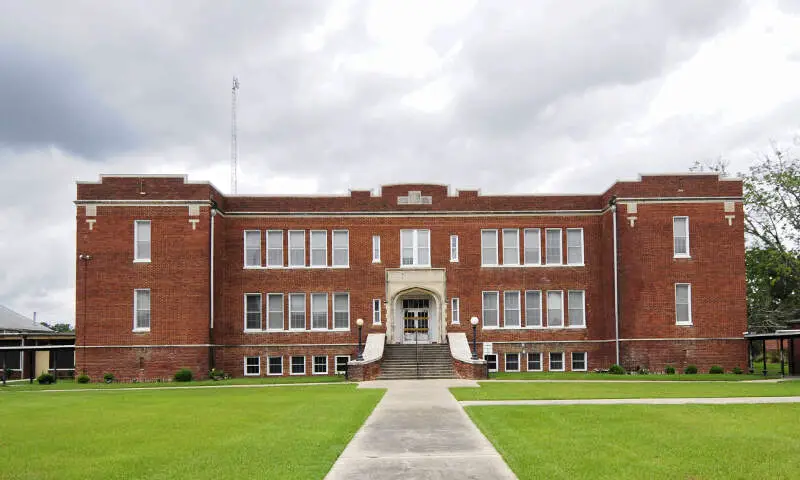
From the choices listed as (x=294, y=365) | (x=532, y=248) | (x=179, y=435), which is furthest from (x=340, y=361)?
(x=179, y=435)

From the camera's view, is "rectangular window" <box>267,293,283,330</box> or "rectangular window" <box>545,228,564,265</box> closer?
"rectangular window" <box>267,293,283,330</box>

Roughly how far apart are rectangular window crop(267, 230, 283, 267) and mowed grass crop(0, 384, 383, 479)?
15.7 meters

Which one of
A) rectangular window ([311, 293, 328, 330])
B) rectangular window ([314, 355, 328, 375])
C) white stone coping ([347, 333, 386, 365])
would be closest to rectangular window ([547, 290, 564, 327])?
white stone coping ([347, 333, 386, 365])

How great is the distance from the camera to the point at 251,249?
41.7 metres

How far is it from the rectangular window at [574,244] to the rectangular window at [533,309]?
2.54 meters

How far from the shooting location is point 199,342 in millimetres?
37719

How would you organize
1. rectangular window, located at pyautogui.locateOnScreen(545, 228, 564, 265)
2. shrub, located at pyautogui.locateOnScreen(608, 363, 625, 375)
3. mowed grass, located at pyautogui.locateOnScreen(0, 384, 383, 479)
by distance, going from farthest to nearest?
rectangular window, located at pyautogui.locateOnScreen(545, 228, 564, 265) < shrub, located at pyautogui.locateOnScreen(608, 363, 625, 375) < mowed grass, located at pyautogui.locateOnScreen(0, 384, 383, 479)

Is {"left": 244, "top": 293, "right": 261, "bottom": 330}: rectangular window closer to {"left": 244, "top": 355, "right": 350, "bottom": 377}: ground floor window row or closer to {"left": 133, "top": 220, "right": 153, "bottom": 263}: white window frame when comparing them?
{"left": 244, "top": 355, "right": 350, "bottom": 377}: ground floor window row

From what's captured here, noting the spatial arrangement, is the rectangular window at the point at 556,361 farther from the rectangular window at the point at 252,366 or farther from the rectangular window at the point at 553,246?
the rectangular window at the point at 252,366

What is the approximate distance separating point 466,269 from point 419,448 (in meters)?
28.3

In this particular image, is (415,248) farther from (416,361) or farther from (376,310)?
(416,361)

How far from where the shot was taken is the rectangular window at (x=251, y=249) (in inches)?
1639

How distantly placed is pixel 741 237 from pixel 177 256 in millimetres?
26713

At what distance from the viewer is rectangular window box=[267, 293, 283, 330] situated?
136 ft
